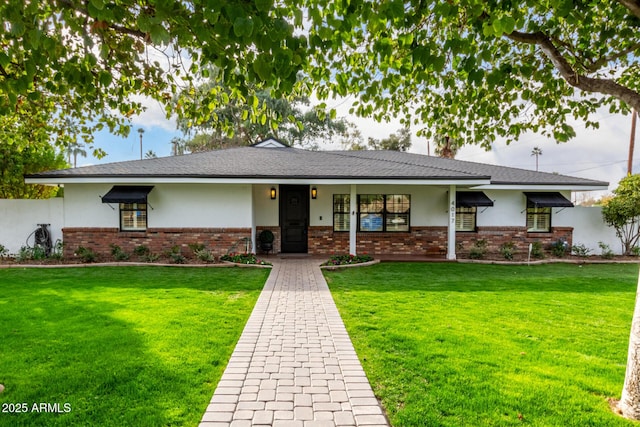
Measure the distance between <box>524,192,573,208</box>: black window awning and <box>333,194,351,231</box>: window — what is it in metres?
6.70

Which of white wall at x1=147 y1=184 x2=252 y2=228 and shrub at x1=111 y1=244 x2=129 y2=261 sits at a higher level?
white wall at x1=147 y1=184 x2=252 y2=228

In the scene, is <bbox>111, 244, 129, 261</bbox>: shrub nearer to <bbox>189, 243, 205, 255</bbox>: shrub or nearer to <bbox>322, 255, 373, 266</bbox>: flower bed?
<bbox>189, 243, 205, 255</bbox>: shrub

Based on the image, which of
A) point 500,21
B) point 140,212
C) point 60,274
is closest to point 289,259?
point 140,212

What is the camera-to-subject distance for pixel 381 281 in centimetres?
796

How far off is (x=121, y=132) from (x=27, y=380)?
11.2 ft

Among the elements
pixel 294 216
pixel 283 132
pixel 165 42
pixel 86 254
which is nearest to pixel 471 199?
pixel 294 216

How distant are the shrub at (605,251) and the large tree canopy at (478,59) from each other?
914 centimetres

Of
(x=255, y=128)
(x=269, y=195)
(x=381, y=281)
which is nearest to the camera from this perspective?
(x=381, y=281)

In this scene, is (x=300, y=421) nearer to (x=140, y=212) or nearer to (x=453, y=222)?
(x=453, y=222)

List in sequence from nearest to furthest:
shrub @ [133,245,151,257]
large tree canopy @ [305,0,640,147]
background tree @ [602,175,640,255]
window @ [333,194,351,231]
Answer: large tree canopy @ [305,0,640,147]
shrub @ [133,245,151,257]
background tree @ [602,175,640,255]
window @ [333,194,351,231]

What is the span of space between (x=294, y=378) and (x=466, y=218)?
10.8 meters

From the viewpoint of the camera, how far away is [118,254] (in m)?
10.3

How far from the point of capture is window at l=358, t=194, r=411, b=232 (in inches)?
485

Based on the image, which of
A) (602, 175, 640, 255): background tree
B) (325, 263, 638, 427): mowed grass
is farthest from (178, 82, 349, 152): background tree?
(325, 263, 638, 427): mowed grass
